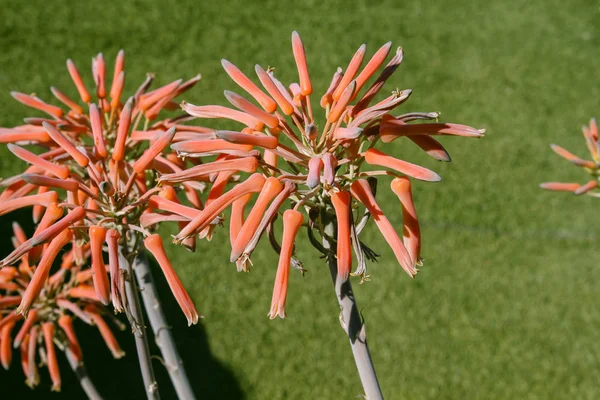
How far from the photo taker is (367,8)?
17.5ft

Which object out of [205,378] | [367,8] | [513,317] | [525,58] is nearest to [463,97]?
[525,58]

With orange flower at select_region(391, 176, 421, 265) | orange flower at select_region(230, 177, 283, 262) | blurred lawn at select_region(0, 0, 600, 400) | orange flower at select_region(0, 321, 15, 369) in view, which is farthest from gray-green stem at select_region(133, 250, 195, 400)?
blurred lawn at select_region(0, 0, 600, 400)

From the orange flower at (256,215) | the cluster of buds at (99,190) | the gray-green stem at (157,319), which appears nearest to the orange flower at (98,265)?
the cluster of buds at (99,190)

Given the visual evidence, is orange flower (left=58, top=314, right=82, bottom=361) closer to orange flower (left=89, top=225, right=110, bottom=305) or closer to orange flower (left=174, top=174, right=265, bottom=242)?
orange flower (left=89, top=225, right=110, bottom=305)

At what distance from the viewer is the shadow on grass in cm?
311

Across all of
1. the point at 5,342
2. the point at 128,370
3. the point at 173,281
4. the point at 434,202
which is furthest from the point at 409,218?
the point at 434,202

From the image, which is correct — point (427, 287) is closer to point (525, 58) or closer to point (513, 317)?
point (513, 317)

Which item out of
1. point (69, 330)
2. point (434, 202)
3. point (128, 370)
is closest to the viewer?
point (69, 330)

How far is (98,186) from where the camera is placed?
139cm

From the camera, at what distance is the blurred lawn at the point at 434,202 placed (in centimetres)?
339

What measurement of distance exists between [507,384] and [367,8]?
311 cm

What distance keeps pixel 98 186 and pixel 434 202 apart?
3.08m

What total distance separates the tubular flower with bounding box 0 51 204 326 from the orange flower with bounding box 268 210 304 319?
0.11 metres

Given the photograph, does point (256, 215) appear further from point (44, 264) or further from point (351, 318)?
point (44, 264)
